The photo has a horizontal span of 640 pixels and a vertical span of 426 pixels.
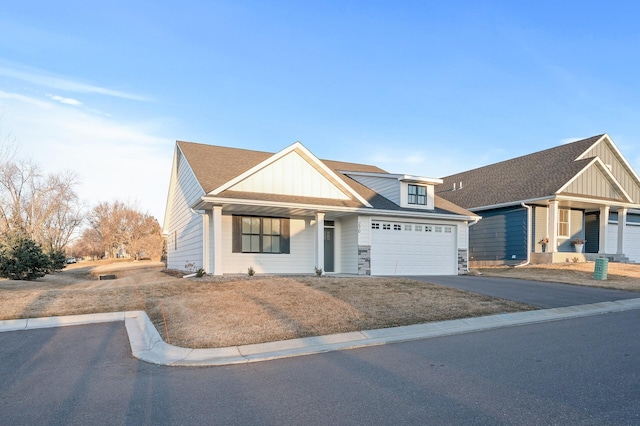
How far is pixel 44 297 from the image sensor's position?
11023 millimetres

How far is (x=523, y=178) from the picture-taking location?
25.7 meters

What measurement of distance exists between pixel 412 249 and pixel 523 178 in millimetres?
11069

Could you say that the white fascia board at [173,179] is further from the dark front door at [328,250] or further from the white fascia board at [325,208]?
the dark front door at [328,250]

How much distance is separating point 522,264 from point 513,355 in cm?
1821

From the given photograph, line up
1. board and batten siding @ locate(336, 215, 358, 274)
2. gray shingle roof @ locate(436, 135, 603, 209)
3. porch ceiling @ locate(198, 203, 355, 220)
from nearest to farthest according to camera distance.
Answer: porch ceiling @ locate(198, 203, 355, 220) < board and batten siding @ locate(336, 215, 358, 274) < gray shingle roof @ locate(436, 135, 603, 209)

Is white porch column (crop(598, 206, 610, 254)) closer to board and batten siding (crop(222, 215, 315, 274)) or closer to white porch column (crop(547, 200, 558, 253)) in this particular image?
white porch column (crop(547, 200, 558, 253))

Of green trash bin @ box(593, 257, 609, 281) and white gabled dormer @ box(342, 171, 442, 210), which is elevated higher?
white gabled dormer @ box(342, 171, 442, 210)

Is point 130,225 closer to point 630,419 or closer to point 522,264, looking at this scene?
point 522,264

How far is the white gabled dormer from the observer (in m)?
20.0

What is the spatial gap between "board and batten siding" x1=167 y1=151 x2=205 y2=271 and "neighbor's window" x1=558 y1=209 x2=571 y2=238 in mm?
20344

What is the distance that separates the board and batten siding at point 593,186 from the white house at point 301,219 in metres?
7.41

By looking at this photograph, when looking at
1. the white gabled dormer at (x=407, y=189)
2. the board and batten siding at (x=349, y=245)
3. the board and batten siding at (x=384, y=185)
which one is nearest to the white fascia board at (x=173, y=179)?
the board and batten siding at (x=349, y=245)

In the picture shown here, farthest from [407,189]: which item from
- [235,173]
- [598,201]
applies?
[598,201]

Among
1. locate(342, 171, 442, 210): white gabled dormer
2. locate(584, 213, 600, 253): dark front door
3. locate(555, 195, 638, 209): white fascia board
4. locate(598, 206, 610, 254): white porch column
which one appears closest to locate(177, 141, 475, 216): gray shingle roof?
locate(342, 171, 442, 210): white gabled dormer
